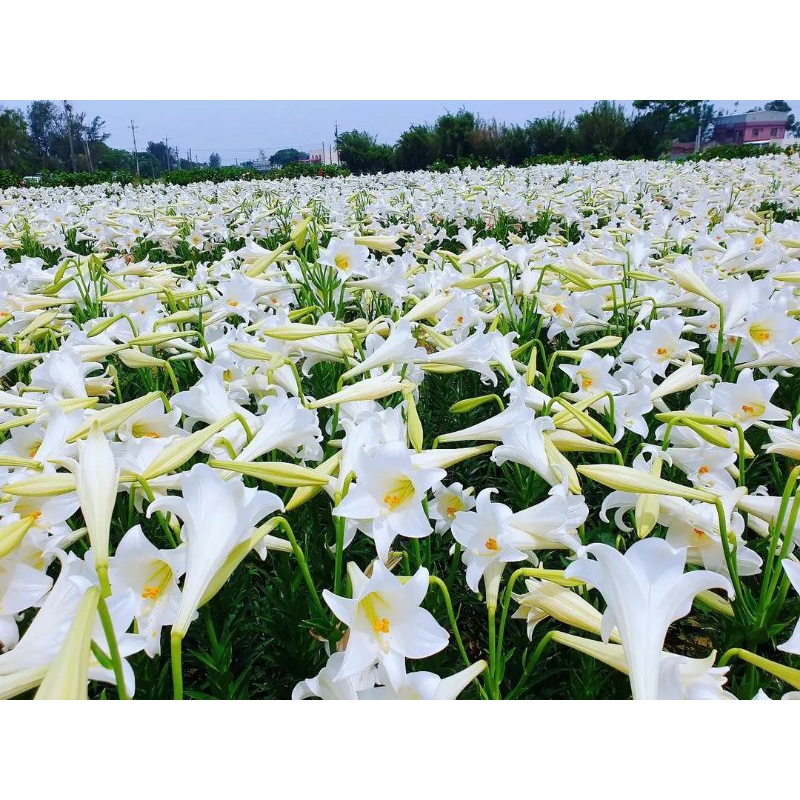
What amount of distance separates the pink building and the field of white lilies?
179ft

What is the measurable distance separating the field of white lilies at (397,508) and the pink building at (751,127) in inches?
2150

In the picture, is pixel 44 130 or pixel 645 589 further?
pixel 44 130

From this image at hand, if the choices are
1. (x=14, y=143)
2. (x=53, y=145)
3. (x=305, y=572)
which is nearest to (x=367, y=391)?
(x=305, y=572)

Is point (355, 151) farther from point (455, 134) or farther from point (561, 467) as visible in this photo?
point (561, 467)

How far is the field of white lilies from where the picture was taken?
2.86 ft

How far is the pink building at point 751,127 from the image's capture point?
158 feet

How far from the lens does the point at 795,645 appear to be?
32.3 inches

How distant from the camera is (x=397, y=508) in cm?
107

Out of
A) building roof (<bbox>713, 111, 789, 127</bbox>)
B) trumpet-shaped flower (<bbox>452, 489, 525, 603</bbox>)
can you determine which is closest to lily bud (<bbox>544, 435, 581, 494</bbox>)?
trumpet-shaped flower (<bbox>452, 489, 525, 603</bbox>)

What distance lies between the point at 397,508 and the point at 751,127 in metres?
60.7

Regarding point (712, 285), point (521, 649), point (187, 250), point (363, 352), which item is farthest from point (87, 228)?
point (521, 649)

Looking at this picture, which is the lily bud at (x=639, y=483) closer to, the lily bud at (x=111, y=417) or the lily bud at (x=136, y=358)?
the lily bud at (x=111, y=417)
